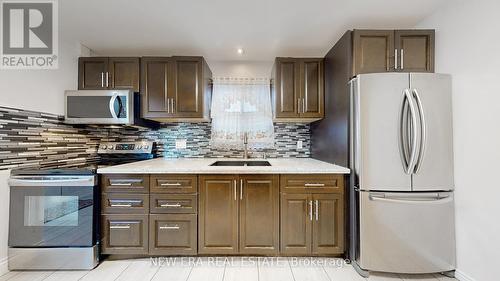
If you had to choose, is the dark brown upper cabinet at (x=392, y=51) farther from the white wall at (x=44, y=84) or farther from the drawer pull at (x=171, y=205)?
the white wall at (x=44, y=84)

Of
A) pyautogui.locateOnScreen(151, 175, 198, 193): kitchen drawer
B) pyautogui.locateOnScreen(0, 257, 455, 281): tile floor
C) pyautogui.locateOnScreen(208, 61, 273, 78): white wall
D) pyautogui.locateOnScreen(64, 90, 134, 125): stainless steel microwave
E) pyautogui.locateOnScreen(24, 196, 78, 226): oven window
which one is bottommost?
pyautogui.locateOnScreen(0, 257, 455, 281): tile floor

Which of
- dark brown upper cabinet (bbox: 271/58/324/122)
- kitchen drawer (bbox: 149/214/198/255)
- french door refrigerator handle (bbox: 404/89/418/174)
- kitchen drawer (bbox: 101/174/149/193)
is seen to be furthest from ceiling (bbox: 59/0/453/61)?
kitchen drawer (bbox: 149/214/198/255)

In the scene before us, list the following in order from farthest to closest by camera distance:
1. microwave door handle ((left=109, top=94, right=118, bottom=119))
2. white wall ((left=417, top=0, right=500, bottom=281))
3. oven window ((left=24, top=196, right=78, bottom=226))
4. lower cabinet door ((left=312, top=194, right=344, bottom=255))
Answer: microwave door handle ((left=109, top=94, right=118, bottom=119)), lower cabinet door ((left=312, top=194, right=344, bottom=255)), oven window ((left=24, top=196, right=78, bottom=226)), white wall ((left=417, top=0, right=500, bottom=281))

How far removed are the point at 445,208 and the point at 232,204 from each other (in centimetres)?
178

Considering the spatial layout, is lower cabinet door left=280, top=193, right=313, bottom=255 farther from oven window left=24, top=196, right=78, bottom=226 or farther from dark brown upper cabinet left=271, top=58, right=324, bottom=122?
oven window left=24, top=196, right=78, bottom=226

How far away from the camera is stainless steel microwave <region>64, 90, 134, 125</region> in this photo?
250 cm

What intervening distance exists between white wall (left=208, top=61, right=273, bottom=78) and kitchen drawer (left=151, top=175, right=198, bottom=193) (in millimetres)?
1550

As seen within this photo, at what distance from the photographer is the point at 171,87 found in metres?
2.74

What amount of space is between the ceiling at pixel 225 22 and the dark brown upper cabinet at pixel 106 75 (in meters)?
0.20

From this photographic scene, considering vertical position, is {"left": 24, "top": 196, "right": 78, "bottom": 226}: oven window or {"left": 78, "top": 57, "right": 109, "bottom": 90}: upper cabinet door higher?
{"left": 78, "top": 57, "right": 109, "bottom": 90}: upper cabinet door

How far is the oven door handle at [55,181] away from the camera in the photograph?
202cm

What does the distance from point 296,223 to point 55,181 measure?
7.06 ft

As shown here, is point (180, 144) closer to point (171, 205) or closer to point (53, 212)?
point (171, 205)

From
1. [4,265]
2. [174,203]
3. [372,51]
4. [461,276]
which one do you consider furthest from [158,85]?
[461,276]
